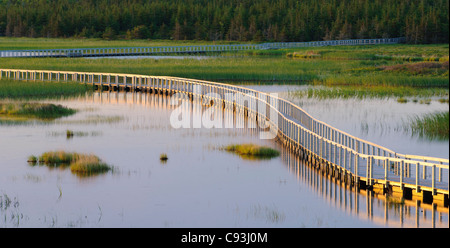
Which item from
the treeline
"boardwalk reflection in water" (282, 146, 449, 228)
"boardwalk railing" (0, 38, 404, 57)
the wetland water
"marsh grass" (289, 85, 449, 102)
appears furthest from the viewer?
the treeline

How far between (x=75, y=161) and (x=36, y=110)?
18.1 meters

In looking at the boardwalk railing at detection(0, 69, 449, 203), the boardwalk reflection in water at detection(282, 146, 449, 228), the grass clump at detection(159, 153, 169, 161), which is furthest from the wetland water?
the boardwalk railing at detection(0, 69, 449, 203)

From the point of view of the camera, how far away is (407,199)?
2564cm

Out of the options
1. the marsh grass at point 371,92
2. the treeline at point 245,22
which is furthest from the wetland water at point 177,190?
the treeline at point 245,22

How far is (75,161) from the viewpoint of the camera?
32906 millimetres

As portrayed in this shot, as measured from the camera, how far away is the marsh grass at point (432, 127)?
1510 inches

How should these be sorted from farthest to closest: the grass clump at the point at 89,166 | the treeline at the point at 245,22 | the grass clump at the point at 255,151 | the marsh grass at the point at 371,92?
1. the treeline at the point at 245,22
2. the marsh grass at the point at 371,92
3. the grass clump at the point at 255,151
4. the grass clump at the point at 89,166

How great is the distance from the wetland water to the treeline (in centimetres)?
10917

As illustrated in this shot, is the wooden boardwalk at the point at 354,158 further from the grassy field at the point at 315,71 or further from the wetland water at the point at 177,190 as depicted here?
the grassy field at the point at 315,71

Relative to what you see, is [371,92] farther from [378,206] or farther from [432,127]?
[378,206]

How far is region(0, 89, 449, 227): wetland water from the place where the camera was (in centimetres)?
2434

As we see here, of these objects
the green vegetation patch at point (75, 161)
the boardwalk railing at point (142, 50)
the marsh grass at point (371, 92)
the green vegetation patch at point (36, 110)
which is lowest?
the boardwalk railing at point (142, 50)

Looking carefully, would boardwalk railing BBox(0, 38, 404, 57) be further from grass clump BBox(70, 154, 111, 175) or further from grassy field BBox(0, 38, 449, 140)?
grass clump BBox(70, 154, 111, 175)

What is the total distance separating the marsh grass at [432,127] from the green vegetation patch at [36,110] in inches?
779
